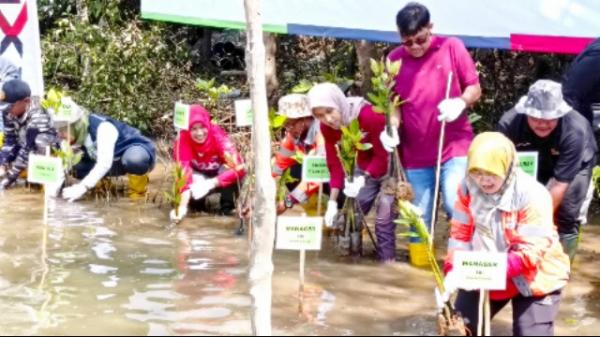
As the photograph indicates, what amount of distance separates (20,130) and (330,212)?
10.7 feet

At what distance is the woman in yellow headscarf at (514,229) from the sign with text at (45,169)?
11.2ft

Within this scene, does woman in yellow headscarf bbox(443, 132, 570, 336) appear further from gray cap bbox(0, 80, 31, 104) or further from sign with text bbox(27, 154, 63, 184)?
gray cap bbox(0, 80, 31, 104)

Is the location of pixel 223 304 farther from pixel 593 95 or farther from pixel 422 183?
pixel 593 95

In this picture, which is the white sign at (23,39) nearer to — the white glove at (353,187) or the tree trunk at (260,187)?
the white glove at (353,187)

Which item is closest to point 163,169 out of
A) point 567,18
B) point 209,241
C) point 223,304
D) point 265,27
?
point 265,27

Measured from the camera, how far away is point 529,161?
5414 mm

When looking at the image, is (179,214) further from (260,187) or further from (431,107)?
(260,187)

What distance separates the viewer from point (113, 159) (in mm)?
8352

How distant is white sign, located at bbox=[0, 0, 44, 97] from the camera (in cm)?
930

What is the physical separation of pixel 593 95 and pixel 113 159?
13.4 ft

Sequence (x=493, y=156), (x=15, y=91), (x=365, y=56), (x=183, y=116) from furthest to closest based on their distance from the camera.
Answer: (x=365, y=56), (x=15, y=91), (x=183, y=116), (x=493, y=156)

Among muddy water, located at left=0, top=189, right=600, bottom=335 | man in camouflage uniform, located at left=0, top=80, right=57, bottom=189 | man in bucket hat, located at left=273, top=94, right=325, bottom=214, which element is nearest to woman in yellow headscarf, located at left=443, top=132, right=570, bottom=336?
muddy water, located at left=0, top=189, right=600, bottom=335

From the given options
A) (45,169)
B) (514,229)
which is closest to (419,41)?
(514,229)

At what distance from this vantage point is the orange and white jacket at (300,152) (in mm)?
6656
